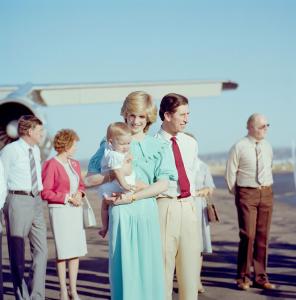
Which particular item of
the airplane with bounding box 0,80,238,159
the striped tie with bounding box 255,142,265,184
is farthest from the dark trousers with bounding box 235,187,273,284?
the airplane with bounding box 0,80,238,159

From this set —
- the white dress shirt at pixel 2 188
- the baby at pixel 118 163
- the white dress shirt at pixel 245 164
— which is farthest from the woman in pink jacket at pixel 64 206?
the baby at pixel 118 163

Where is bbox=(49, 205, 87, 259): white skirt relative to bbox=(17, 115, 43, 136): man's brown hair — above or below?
below

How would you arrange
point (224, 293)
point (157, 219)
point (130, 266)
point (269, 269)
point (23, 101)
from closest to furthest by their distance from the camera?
point (130, 266)
point (157, 219)
point (224, 293)
point (269, 269)
point (23, 101)

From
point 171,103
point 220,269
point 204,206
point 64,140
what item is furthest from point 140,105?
point 220,269

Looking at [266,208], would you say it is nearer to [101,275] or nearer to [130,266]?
[101,275]

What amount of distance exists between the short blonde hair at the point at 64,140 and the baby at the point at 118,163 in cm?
222

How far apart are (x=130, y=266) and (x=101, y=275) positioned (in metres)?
3.76

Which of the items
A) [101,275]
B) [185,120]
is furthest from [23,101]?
[185,120]

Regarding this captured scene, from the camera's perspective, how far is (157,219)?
3.69 m

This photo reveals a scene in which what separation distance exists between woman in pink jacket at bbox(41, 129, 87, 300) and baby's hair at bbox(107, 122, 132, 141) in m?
2.40

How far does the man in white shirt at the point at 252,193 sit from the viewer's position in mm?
6098

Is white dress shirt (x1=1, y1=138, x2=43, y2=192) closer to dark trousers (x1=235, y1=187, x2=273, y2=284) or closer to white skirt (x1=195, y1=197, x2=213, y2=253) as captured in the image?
white skirt (x1=195, y1=197, x2=213, y2=253)

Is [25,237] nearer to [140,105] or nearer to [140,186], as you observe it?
[140,186]

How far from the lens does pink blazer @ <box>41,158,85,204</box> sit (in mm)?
5688
